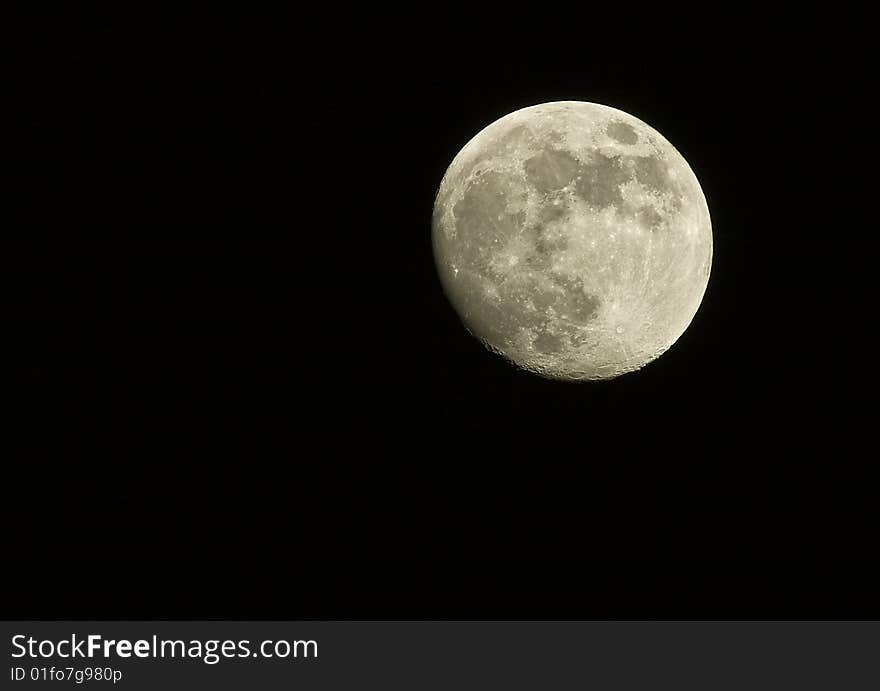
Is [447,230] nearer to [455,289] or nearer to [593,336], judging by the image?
[455,289]

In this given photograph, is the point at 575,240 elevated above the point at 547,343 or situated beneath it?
elevated above

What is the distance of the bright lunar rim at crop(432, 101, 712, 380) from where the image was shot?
15.9 ft

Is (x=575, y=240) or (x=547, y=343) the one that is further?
(x=547, y=343)

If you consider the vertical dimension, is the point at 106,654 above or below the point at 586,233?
below

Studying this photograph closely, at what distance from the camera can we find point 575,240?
480cm

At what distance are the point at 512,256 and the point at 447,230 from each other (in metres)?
0.60

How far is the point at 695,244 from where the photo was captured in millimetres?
5164

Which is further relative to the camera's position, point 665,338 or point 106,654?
point 665,338

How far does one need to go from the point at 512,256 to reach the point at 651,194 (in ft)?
3.28

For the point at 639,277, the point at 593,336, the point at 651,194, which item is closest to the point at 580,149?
the point at 651,194

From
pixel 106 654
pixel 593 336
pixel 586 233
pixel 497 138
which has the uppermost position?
pixel 497 138

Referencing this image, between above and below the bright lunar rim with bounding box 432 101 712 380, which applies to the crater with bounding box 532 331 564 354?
below

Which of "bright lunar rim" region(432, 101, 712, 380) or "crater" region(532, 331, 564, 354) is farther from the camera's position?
"crater" region(532, 331, 564, 354)

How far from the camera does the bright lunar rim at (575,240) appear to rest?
4.84m
